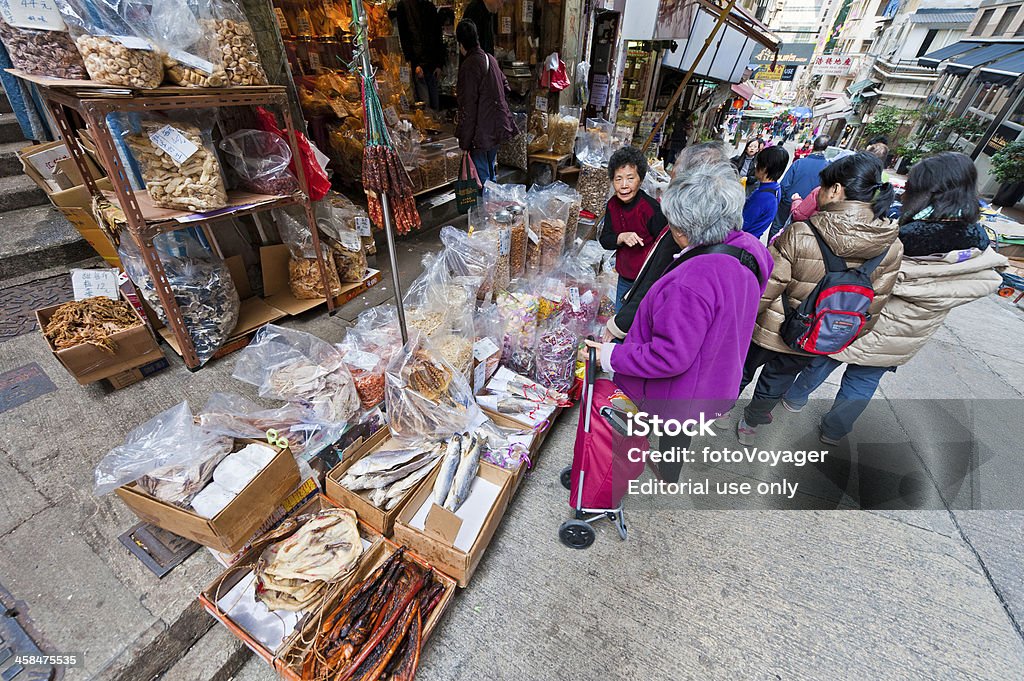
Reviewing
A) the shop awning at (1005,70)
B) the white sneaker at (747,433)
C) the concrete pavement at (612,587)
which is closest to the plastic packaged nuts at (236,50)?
the concrete pavement at (612,587)

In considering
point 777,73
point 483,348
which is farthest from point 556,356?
point 777,73

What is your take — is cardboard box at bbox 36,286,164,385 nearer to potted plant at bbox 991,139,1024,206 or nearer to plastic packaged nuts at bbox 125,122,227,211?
plastic packaged nuts at bbox 125,122,227,211

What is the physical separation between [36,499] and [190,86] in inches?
89.5

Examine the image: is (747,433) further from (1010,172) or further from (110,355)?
(1010,172)

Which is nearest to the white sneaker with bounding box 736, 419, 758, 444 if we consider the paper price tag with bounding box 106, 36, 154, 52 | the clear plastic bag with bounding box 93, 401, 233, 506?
the clear plastic bag with bounding box 93, 401, 233, 506

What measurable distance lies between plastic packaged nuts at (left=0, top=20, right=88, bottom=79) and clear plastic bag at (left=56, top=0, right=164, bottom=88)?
8 centimetres

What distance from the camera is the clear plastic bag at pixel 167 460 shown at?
1630 mm

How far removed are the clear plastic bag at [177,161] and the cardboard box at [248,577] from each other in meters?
2.03

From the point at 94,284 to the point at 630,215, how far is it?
3.83 metres

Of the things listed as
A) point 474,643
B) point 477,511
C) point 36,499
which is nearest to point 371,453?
point 477,511

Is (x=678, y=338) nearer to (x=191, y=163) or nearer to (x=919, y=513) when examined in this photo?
(x=919, y=513)

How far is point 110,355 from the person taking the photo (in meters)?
2.33

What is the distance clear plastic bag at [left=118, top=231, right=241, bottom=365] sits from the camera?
8.46 feet

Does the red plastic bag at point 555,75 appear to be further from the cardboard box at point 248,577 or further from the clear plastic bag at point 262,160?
the cardboard box at point 248,577
